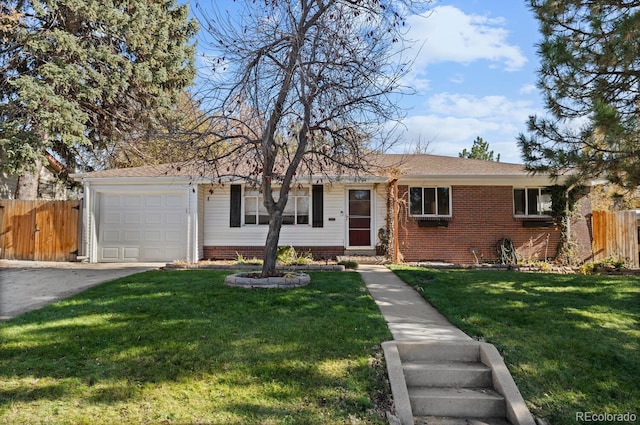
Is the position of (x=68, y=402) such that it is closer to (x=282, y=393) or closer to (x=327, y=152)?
(x=282, y=393)

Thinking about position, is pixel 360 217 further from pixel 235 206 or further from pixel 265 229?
pixel 235 206

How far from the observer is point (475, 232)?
1269 centimetres

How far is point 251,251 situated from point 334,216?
9.47 ft

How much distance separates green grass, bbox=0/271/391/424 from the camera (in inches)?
130

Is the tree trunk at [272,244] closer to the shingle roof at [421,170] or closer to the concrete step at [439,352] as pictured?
the concrete step at [439,352]

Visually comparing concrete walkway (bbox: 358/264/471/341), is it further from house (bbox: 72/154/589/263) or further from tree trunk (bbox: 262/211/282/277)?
house (bbox: 72/154/589/263)

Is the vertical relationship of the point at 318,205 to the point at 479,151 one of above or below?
below

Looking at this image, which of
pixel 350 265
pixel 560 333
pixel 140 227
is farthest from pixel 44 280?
pixel 560 333

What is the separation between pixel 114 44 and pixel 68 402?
16181 mm

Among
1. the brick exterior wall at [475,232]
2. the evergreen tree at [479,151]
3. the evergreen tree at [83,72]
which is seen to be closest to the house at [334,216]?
the brick exterior wall at [475,232]

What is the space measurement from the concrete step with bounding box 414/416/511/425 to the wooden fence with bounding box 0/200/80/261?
41.5ft

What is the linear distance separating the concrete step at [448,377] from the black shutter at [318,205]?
29.0ft

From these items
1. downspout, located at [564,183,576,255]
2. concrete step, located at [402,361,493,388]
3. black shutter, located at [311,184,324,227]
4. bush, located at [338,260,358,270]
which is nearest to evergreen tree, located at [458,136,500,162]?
downspout, located at [564,183,576,255]

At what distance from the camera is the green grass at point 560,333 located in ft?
12.2
